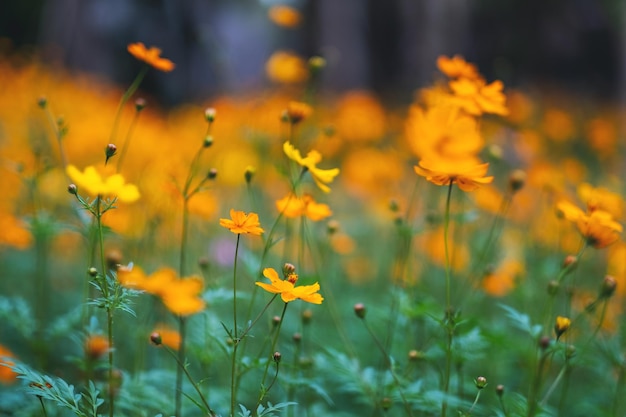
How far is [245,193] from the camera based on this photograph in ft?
11.5

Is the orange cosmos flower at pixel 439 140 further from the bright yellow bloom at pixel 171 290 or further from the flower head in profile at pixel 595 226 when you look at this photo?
the bright yellow bloom at pixel 171 290

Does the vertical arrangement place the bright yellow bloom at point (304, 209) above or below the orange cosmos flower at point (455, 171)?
below

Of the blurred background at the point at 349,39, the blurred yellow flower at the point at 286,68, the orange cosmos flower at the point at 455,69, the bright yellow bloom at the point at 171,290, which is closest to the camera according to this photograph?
the bright yellow bloom at the point at 171,290

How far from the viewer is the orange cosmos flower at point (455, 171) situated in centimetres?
94

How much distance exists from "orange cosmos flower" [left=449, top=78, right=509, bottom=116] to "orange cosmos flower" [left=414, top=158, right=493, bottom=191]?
0.72ft

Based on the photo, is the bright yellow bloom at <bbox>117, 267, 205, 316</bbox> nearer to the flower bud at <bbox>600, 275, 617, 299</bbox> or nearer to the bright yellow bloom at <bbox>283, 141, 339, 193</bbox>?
the bright yellow bloom at <bbox>283, 141, 339, 193</bbox>

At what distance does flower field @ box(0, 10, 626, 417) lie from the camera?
1.06m

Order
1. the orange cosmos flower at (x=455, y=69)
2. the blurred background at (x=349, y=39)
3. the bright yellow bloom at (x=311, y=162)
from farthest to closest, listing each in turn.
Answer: the blurred background at (x=349, y=39) < the orange cosmos flower at (x=455, y=69) < the bright yellow bloom at (x=311, y=162)

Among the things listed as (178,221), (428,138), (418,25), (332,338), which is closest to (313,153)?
(428,138)

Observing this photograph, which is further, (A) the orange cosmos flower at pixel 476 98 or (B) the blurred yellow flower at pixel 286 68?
(B) the blurred yellow flower at pixel 286 68

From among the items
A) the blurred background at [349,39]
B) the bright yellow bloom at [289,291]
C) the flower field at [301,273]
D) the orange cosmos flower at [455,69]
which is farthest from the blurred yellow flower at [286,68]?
the bright yellow bloom at [289,291]

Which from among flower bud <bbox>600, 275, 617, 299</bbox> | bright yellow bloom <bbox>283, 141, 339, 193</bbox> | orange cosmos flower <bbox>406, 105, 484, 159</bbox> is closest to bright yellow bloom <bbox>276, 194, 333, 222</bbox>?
bright yellow bloom <bbox>283, 141, 339, 193</bbox>

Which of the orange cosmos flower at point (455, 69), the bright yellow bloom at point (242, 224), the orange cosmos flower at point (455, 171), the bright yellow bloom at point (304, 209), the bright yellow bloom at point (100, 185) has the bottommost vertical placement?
the bright yellow bloom at point (304, 209)

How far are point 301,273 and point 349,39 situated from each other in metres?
7.25
